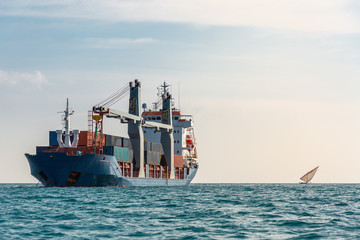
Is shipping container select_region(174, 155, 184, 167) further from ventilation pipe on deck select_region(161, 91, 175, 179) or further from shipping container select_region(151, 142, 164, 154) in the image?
shipping container select_region(151, 142, 164, 154)

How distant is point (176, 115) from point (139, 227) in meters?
89.1

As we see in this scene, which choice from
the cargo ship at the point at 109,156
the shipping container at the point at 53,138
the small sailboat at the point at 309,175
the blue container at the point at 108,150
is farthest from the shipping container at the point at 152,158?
the small sailboat at the point at 309,175

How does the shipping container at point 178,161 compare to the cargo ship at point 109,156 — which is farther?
the shipping container at point 178,161

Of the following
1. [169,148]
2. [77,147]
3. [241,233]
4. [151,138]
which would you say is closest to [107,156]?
[77,147]

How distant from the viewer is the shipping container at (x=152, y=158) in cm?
9412

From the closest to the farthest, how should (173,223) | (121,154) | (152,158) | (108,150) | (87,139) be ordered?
(173,223) → (108,150) → (87,139) → (121,154) → (152,158)

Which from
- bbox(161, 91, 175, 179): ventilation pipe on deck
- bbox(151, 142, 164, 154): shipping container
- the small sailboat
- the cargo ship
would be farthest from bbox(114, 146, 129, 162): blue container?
the small sailboat

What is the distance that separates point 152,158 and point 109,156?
20.9m

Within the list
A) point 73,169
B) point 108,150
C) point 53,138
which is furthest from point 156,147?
point 73,169

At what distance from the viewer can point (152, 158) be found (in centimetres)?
9656

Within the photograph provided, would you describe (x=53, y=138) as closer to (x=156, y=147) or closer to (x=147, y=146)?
(x=147, y=146)

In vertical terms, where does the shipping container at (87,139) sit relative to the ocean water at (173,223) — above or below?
above

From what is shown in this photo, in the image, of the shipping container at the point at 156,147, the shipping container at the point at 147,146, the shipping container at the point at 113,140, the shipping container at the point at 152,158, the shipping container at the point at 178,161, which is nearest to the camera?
the shipping container at the point at 113,140

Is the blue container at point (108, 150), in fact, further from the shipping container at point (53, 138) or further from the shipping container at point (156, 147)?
the shipping container at point (156, 147)
